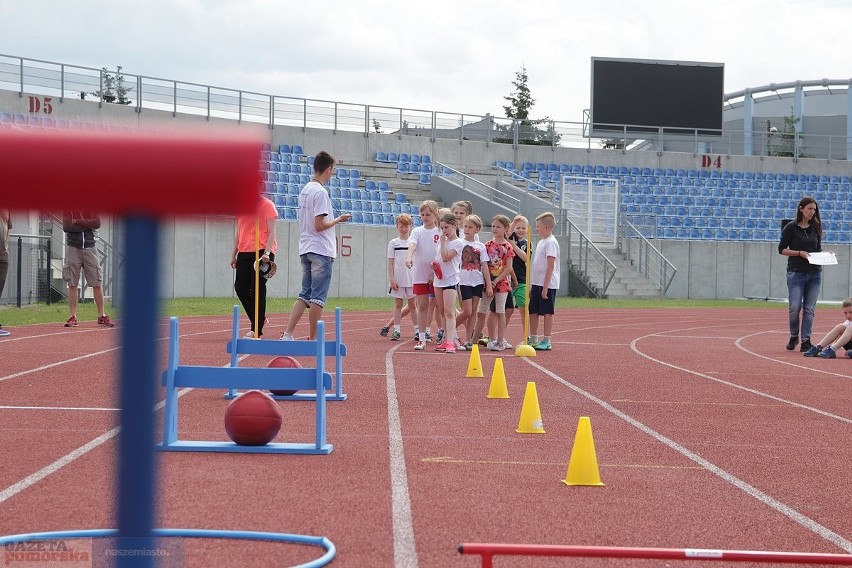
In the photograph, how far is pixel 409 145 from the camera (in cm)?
3984

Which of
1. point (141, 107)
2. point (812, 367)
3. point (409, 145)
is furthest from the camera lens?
point (409, 145)

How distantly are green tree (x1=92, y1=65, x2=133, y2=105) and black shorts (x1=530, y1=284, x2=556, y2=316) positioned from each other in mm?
20797

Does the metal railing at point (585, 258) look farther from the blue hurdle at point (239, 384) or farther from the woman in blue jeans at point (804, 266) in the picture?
the blue hurdle at point (239, 384)

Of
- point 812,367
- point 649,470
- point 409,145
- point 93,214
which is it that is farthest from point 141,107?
point 93,214

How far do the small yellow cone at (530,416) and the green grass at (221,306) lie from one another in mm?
5586

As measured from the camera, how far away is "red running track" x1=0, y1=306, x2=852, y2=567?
455cm

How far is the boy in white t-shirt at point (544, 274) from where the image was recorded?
14047mm

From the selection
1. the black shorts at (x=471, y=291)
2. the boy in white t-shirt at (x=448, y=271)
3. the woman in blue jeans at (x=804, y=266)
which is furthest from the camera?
the woman in blue jeans at (x=804, y=266)

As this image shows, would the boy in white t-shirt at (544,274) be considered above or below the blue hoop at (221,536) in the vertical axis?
above

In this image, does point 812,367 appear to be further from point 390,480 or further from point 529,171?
point 529,171

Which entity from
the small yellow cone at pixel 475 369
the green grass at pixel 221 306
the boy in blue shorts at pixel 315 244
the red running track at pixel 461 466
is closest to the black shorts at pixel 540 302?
the red running track at pixel 461 466

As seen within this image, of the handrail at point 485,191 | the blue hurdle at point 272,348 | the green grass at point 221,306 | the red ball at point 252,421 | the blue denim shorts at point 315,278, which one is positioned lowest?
the green grass at point 221,306

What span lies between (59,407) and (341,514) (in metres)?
3.85

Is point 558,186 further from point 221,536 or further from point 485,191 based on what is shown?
point 221,536
